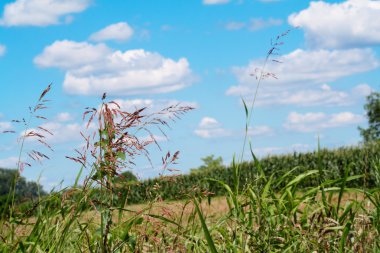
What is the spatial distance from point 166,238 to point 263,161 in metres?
21.0

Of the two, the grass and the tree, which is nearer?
the grass

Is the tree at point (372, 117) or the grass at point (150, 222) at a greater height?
the tree at point (372, 117)

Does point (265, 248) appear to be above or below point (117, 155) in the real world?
below

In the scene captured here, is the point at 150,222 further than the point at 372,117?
No

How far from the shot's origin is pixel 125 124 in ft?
8.24

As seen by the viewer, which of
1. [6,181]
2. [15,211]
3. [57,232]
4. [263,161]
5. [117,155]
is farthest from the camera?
[6,181]

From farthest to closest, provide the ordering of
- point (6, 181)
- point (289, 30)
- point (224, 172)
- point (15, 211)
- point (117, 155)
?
1. point (6, 181)
2. point (224, 172)
3. point (289, 30)
4. point (15, 211)
5. point (117, 155)

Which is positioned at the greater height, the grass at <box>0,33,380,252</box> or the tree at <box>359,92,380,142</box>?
the tree at <box>359,92,380,142</box>

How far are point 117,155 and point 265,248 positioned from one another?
3.61 ft

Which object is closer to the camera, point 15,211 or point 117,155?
point 117,155

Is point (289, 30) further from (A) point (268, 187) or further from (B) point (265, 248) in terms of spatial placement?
(B) point (265, 248)

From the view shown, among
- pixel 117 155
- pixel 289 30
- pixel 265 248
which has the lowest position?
pixel 265 248

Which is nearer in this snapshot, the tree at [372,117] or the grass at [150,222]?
the grass at [150,222]

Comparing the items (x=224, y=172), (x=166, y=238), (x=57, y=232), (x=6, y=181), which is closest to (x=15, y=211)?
(x=57, y=232)
